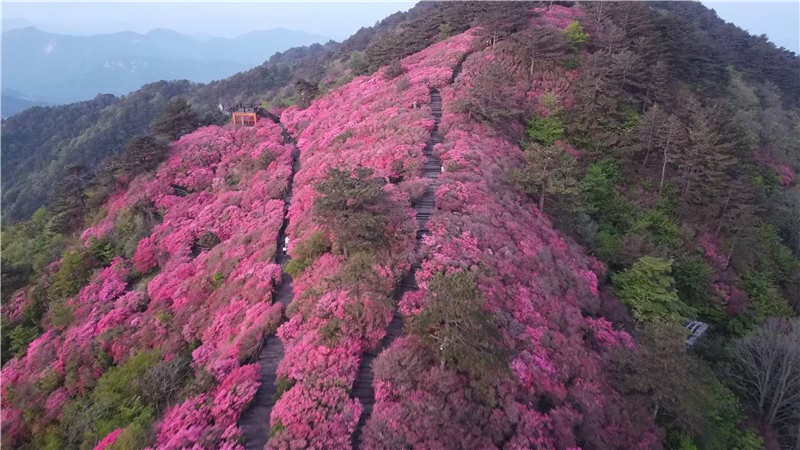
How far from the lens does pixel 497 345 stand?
8.94 metres

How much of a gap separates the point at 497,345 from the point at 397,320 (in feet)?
10.9

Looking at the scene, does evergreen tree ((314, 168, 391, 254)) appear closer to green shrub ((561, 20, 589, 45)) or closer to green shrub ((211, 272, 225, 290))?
green shrub ((211, 272, 225, 290))

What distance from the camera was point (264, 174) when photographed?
76.3 ft

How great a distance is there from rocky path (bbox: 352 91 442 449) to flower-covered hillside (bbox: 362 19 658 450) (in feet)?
1.47

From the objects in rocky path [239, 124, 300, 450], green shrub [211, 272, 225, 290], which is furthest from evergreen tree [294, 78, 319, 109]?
rocky path [239, 124, 300, 450]

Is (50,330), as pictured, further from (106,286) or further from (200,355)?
(200,355)

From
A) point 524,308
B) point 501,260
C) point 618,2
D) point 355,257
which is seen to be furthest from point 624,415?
point 618,2

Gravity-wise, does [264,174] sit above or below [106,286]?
above

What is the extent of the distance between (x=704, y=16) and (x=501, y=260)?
87.2 metres

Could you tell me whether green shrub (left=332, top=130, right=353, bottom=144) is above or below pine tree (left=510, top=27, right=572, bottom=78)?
below

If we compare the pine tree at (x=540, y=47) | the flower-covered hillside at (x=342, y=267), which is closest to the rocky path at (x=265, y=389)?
the flower-covered hillside at (x=342, y=267)

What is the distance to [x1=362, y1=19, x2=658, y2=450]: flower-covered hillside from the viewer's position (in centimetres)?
836

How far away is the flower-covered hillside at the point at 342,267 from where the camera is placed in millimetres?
8875

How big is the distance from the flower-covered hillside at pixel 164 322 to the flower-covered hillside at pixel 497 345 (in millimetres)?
4378
